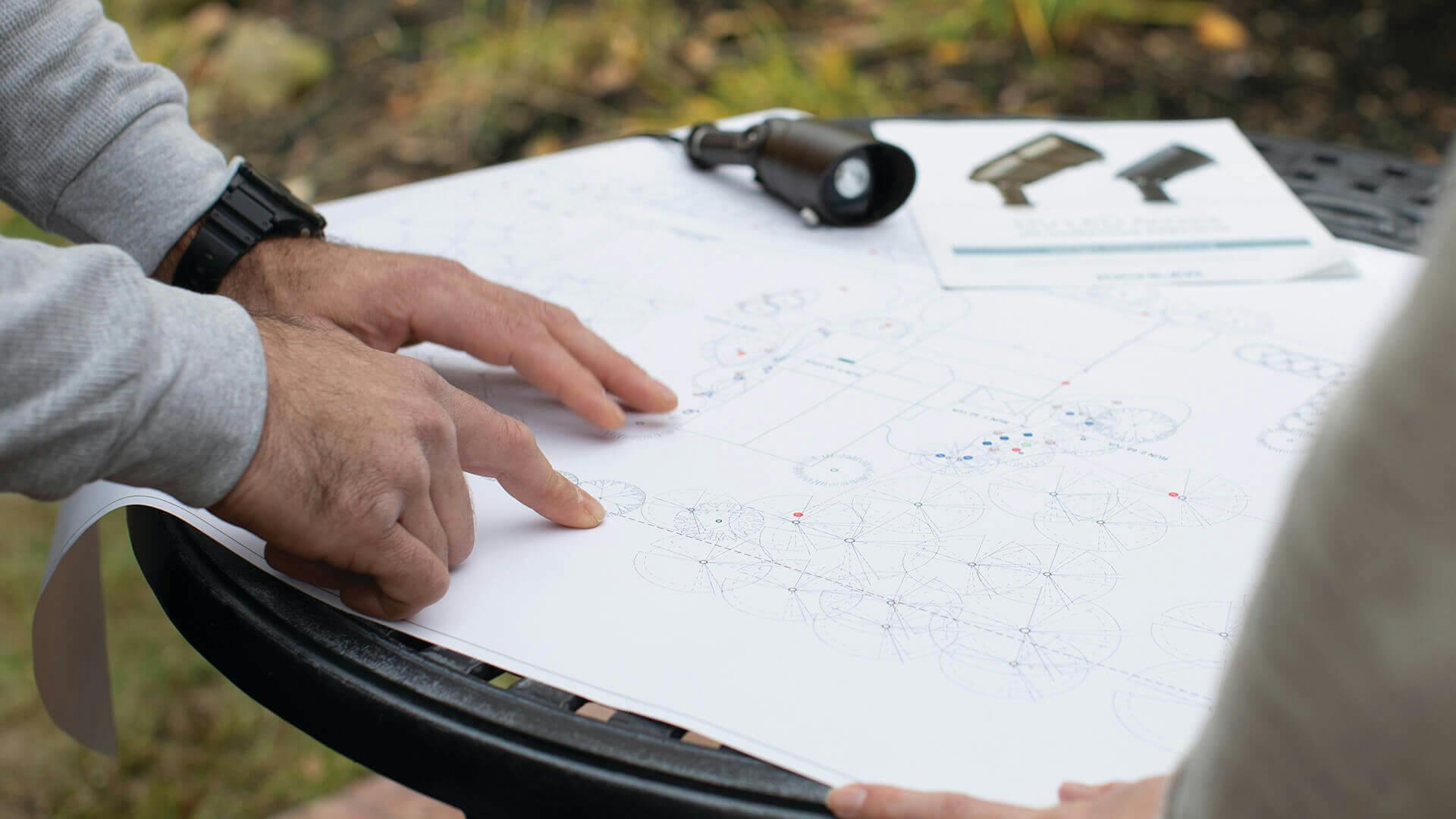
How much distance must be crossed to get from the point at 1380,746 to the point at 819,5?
10.6 ft

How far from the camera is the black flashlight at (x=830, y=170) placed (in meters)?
1.23

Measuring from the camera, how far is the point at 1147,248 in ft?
3.88

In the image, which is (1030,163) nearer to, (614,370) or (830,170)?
(830,170)

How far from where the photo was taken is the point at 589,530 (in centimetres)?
77

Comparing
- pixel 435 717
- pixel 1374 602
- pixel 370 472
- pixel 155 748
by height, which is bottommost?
pixel 155 748

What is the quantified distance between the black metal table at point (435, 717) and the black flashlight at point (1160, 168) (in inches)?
37.6

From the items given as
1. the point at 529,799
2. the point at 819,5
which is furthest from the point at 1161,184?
the point at 819,5

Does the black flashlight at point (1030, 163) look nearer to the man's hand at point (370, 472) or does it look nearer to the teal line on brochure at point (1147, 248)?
the teal line on brochure at point (1147, 248)

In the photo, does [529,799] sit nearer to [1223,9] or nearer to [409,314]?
[409,314]

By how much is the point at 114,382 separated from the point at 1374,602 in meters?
0.59

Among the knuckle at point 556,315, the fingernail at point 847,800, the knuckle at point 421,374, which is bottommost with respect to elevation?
the fingernail at point 847,800

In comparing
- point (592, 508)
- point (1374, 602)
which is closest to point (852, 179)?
point (592, 508)

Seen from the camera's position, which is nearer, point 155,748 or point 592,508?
point 592,508

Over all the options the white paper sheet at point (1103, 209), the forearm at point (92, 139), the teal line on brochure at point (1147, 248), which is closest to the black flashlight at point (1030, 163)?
the white paper sheet at point (1103, 209)
